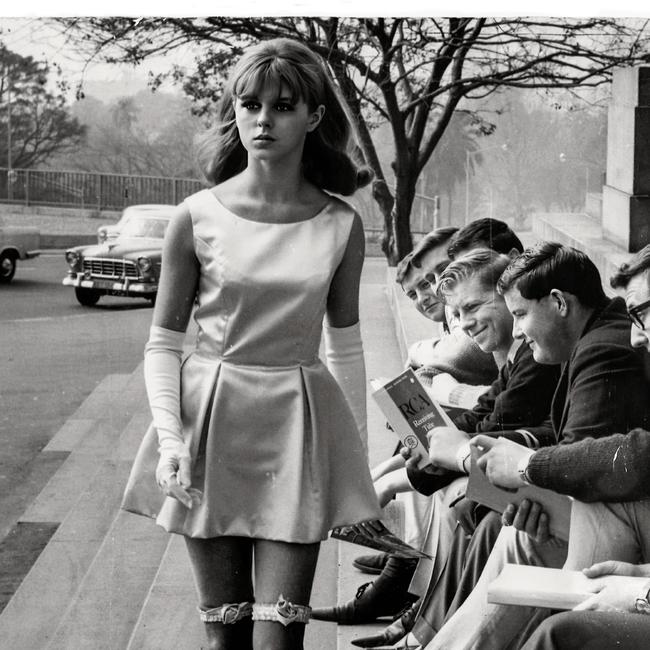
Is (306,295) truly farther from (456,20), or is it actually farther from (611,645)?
(456,20)

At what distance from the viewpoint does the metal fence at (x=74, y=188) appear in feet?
11.6

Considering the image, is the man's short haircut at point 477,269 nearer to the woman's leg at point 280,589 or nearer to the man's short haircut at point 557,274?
the man's short haircut at point 557,274

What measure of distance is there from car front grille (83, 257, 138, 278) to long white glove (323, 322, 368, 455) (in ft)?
3.35

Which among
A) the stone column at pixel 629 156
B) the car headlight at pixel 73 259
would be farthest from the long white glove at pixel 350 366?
the car headlight at pixel 73 259

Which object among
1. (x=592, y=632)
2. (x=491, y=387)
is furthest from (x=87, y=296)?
(x=592, y=632)

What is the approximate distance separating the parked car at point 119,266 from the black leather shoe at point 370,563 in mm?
981

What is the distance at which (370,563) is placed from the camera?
3.54 meters

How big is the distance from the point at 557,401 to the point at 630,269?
40cm

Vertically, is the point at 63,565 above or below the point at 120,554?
below

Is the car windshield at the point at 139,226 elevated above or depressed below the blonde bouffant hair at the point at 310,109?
below

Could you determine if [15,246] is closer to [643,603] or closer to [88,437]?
[88,437]

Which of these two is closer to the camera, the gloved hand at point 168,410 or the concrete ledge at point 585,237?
the gloved hand at point 168,410

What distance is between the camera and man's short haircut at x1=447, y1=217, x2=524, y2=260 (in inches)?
124

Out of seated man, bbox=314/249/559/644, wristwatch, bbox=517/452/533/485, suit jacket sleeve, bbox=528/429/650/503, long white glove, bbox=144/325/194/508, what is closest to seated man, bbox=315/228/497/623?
seated man, bbox=314/249/559/644
